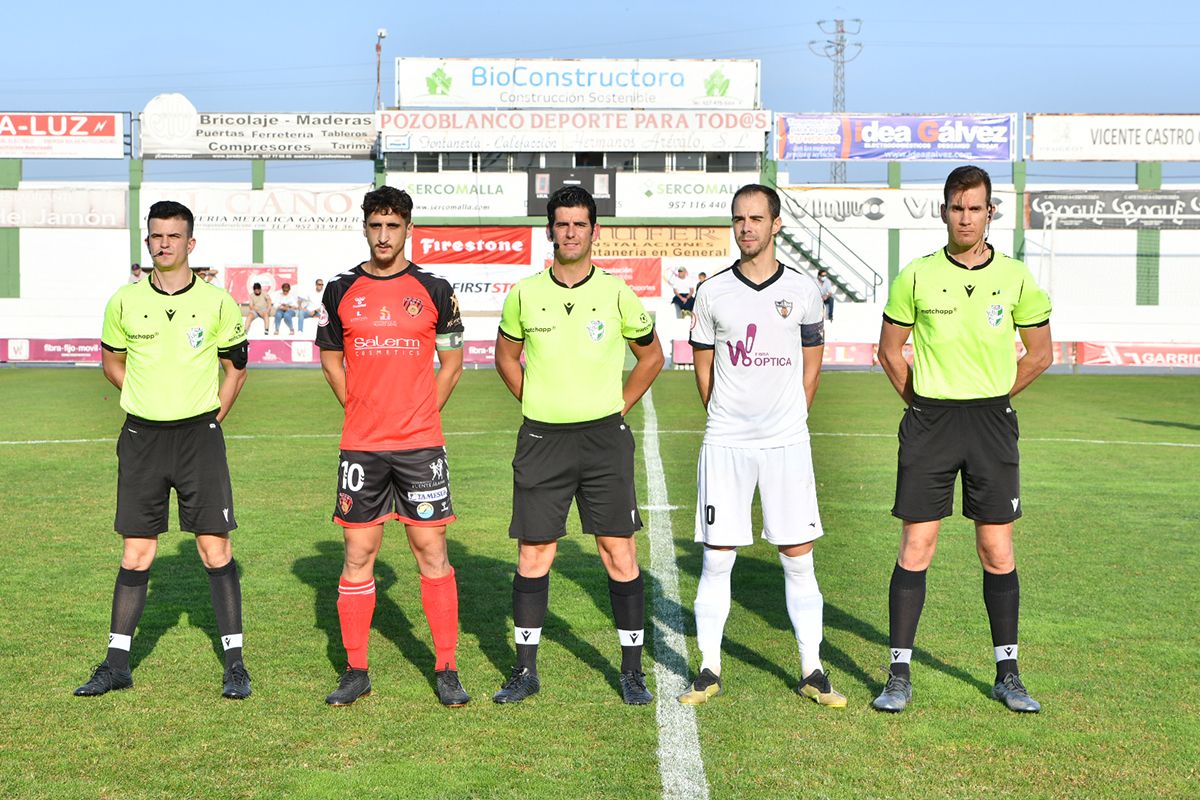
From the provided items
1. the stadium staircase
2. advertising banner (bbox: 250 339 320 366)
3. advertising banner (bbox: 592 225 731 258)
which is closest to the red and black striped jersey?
advertising banner (bbox: 250 339 320 366)

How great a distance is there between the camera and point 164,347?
573 centimetres

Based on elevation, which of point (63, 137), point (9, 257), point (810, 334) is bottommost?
point (810, 334)

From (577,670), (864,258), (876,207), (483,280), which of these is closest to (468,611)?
(577,670)

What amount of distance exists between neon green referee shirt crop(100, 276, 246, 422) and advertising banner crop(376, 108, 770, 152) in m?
40.2

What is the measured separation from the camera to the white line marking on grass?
15.2 ft

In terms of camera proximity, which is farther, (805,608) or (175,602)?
(175,602)

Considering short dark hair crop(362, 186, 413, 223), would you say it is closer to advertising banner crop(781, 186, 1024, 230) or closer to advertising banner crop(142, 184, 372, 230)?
advertising banner crop(781, 186, 1024, 230)

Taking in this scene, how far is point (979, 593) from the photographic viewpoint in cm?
774

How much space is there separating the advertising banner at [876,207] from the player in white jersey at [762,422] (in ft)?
135

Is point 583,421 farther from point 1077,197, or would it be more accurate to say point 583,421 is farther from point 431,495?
point 1077,197

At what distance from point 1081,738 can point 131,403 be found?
4.25m

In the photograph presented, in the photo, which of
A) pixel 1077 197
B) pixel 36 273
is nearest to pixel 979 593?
pixel 1077 197

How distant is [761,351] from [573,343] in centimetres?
82

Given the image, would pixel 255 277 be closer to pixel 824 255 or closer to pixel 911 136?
pixel 824 255
